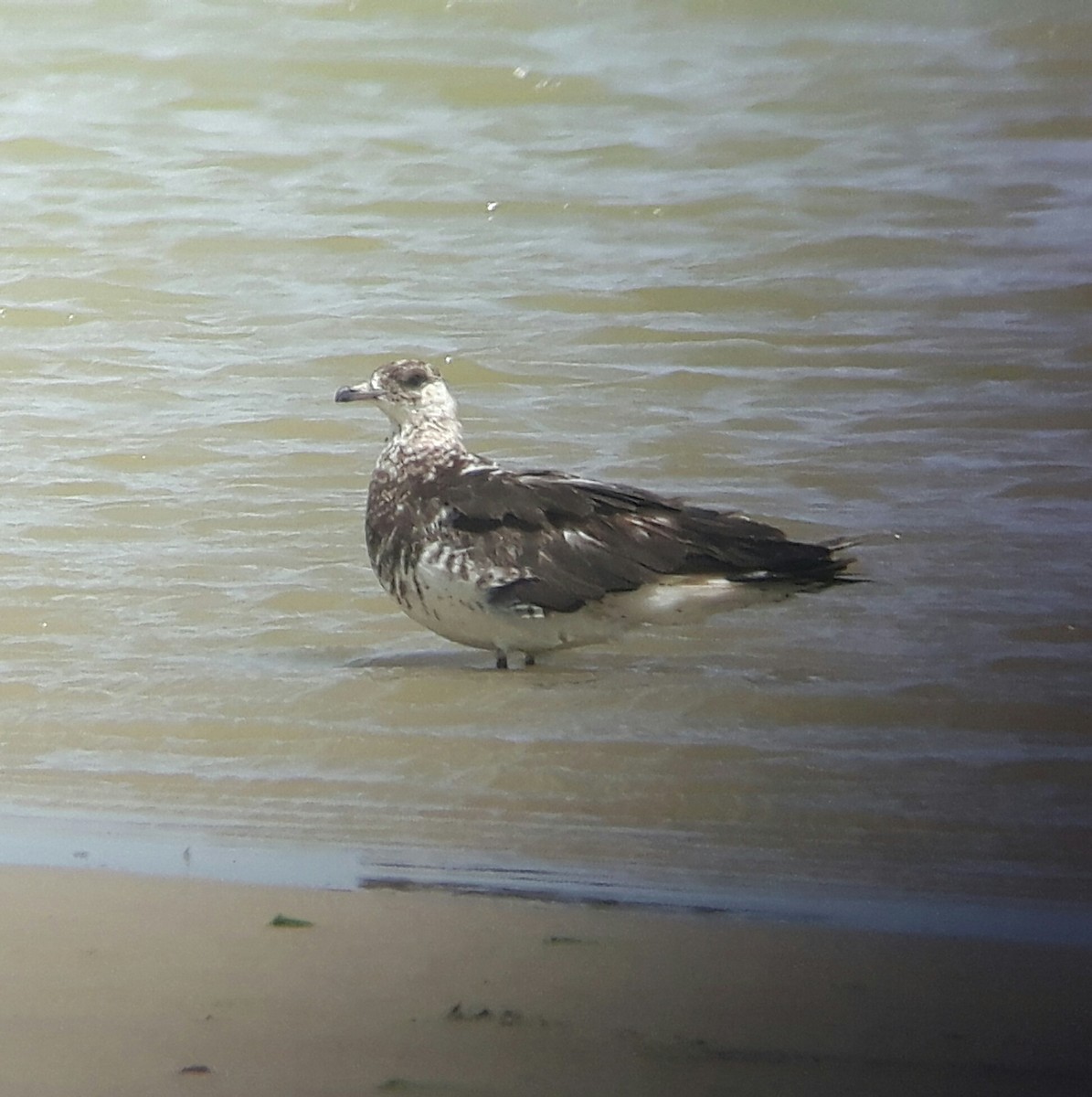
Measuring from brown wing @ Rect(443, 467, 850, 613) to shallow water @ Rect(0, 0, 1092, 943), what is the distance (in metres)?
0.17

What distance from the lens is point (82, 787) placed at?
2.90m

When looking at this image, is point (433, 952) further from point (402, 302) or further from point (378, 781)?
point (402, 302)

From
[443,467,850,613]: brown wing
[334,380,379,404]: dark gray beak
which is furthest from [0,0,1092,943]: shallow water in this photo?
[334,380,379,404]: dark gray beak

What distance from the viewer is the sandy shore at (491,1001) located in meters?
1.82

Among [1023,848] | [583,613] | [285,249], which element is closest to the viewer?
[1023,848]

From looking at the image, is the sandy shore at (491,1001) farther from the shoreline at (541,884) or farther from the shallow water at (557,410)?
the shallow water at (557,410)

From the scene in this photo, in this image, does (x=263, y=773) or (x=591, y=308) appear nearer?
(x=263, y=773)

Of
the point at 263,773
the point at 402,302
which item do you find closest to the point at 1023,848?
Result: the point at 263,773

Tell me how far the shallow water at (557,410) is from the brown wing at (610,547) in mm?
170

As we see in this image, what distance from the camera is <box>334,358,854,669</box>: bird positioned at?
136 inches

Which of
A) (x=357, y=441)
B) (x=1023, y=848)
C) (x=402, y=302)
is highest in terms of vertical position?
(x=402, y=302)

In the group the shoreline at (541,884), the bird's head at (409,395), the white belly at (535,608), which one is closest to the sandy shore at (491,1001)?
the shoreline at (541,884)

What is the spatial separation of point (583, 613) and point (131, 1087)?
1825 millimetres

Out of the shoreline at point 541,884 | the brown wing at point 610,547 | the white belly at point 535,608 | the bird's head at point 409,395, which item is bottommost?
the shoreline at point 541,884
